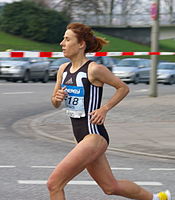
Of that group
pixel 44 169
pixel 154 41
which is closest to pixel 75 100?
pixel 44 169

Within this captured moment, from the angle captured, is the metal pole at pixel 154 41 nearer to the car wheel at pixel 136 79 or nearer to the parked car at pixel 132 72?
the parked car at pixel 132 72

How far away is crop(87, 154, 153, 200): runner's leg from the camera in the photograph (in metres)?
6.30

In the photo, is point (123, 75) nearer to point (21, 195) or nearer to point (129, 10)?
point (21, 195)

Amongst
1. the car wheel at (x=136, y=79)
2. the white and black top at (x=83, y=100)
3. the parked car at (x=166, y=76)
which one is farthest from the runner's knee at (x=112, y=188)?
the parked car at (x=166, y=76)

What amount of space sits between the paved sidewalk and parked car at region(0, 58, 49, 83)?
14.6 metres

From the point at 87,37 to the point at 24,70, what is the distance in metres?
28.9

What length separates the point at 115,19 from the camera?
85688mm

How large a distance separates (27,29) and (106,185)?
68.5 m

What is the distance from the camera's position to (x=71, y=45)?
248 inches

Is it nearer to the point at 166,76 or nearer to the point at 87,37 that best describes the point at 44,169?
the point at 87,37

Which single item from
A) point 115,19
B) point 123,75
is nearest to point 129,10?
point 115,19

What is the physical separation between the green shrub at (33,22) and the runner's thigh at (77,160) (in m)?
65.9

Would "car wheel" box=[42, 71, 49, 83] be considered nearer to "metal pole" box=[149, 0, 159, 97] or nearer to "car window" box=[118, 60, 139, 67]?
"car window" box=[118, 60, 139, 67]

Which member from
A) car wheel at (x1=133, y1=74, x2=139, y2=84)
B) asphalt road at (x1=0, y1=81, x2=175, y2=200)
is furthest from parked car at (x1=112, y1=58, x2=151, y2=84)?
asphalt road at (x1=0, y1=81, x2=175, y2=200)
